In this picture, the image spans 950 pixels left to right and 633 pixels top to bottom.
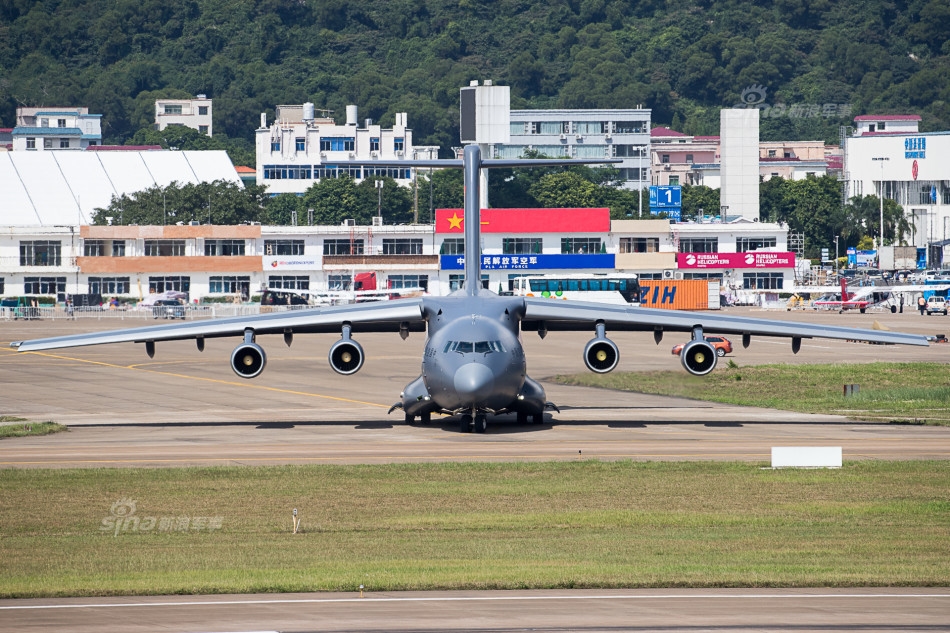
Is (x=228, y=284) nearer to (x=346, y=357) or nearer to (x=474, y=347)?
(x=346, y=357)

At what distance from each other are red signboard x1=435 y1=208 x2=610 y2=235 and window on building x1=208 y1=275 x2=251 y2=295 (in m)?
18.4

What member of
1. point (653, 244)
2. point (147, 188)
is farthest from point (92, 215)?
point (653, 244)

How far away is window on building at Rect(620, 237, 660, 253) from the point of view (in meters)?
130


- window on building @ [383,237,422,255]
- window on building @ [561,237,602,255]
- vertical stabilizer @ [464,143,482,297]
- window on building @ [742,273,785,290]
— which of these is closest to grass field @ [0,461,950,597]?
vertical stabilizer @ [464,143,482,297]

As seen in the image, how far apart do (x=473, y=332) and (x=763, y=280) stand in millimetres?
101452

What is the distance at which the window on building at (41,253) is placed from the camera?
421 ft

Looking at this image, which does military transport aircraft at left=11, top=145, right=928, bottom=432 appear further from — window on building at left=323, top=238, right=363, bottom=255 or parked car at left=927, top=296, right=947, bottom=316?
window on building at left=323, top=238, right=363, bottom=255

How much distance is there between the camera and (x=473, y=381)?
116ft

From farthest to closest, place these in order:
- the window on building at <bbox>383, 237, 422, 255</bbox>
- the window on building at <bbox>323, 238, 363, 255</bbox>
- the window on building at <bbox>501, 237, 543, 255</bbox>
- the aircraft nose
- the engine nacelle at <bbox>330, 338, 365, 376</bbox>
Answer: the window on building at <bbox>383, 237, 422, 255</bbox>, the window on building at <bbox>323, 238, 363, 255</bbox>, the window on building at <bbox>501, 237, 543, 255</bbox>, the engine nacelle at <bbox>330, 338, 365, 376</bbox>, the aircraft nose

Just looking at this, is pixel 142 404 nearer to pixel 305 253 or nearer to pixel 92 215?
pixel 305 253

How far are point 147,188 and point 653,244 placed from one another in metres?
61.1

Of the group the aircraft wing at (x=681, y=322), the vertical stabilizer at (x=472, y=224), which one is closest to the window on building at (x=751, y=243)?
the vertical stabilizer at (x=472, y=224)

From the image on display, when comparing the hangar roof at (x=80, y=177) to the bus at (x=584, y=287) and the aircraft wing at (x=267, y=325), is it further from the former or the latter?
the aircraft wing at (x=267, y=325)

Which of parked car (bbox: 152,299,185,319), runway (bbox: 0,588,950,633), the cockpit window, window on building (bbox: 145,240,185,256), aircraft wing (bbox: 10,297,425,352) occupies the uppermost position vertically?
window on building (bbox: 145,240,185,256)
